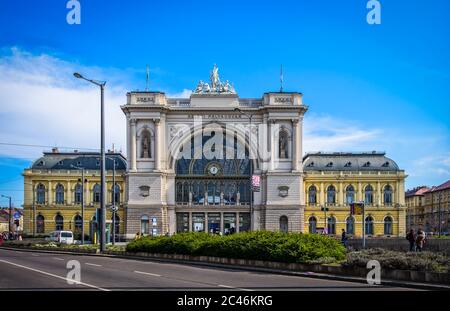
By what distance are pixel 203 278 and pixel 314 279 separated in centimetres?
458

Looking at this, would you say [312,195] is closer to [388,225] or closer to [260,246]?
[388,225]

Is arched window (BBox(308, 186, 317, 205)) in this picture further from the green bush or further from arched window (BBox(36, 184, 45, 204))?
the green bush

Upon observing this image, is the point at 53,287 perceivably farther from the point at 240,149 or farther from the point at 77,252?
the point at 240,149

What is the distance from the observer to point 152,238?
45.5 meters

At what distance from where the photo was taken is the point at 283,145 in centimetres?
9894

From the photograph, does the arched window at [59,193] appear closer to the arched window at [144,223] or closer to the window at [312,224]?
the arched window at [144,223]

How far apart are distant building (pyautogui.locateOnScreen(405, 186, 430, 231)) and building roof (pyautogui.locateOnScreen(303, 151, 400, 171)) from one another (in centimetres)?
5061

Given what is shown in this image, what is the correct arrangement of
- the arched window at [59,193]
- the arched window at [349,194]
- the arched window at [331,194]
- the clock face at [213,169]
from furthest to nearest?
the arched window at [59,193] < the arched window at [331,194] < the arched window at [349,194] < the clock face at [213,169]

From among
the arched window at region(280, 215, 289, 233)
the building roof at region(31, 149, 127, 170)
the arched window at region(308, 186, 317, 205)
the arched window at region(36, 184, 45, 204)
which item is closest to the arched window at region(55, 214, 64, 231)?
the arched window at region(36, 184, 45, 204)

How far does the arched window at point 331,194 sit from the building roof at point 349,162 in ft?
15.3

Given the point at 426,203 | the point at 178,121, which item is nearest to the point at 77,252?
the point at 178,121

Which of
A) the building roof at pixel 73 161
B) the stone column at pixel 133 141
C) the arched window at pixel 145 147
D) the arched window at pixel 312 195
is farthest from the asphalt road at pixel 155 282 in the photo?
the building roof at pixel 73 161

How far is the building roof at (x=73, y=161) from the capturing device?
375ft

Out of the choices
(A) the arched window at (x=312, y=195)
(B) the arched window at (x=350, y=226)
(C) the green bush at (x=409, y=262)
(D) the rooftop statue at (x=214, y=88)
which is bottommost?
(B) the arched window at (x=350, y=226)
